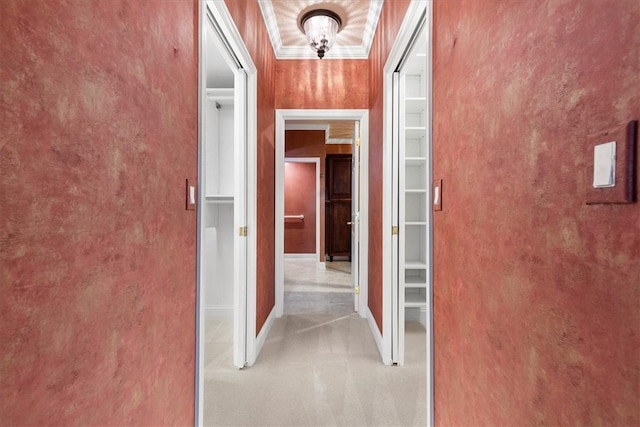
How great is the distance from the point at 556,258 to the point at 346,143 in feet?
20.0

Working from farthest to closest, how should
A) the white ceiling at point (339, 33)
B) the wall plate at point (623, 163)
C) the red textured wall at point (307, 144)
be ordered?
the red textured wall at point (307, 144) → the white ceiling at point (339, 33) → the wall plate at point (623, 163)

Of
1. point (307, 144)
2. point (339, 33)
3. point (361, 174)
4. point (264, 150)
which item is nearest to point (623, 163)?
point (264, 150)

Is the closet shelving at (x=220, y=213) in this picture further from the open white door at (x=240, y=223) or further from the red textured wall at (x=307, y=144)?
the red textured wall at (x=307, y=144)

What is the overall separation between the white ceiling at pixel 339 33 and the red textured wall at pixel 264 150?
0.45 ft

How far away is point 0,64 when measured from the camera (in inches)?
21.6

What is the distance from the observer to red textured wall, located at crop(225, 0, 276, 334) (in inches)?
90.6

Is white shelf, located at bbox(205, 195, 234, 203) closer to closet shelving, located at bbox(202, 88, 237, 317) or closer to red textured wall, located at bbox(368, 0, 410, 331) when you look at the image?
closet shelving, located at bbox(202, 88, 237, 317)

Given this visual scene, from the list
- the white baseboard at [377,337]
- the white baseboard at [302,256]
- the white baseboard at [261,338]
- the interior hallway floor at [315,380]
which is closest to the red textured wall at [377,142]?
the white baseboard at [377,337]

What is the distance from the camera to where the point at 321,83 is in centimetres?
324

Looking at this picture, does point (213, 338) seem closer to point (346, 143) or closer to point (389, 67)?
point (389, 67)

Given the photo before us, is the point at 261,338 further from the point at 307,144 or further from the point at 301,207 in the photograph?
the point at 301,207

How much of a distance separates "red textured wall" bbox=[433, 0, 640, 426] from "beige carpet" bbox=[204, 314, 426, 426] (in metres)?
0.82

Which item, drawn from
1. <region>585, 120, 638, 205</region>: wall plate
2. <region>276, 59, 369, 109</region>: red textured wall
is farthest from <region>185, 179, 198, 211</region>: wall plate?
<region>276, 59, 369, 109</region>: red textured wall

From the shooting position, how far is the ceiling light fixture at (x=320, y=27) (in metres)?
2.53
